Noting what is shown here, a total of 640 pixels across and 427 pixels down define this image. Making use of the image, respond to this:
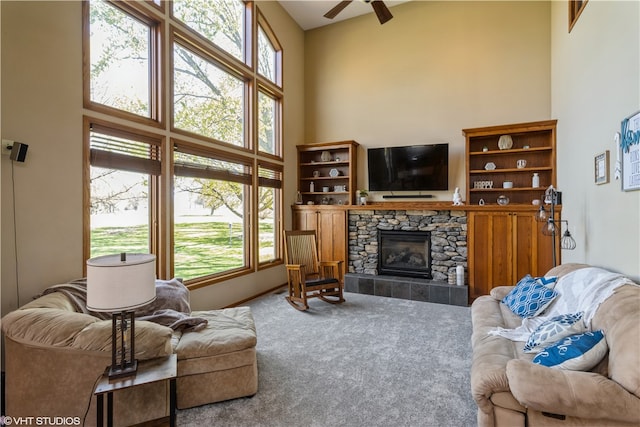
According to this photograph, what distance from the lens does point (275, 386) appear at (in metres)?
2.35

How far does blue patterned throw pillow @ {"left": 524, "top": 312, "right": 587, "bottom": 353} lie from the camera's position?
1.92m

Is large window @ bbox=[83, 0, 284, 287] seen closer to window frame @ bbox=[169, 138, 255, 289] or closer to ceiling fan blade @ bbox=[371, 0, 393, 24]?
window frame @ bbox=[169, 138, 255, 289]

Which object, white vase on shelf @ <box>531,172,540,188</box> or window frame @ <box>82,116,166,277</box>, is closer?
window frame @ <box>82,116,166,277</box>

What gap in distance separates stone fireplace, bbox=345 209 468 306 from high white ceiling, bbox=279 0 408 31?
3755mm

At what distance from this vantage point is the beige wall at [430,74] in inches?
181

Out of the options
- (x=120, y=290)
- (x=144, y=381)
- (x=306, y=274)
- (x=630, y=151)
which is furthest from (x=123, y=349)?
(x=630, y=151)

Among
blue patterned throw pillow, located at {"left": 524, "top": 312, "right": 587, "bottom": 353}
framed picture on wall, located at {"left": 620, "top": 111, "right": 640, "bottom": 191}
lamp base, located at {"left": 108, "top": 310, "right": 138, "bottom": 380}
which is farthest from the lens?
framed picture on wall, located at {"left": 620, "top": 111, "right": 640, "bottom": 191}

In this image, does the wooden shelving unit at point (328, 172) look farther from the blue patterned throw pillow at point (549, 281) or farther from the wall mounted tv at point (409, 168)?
the blue patterned throw pillow at point (549, 281)

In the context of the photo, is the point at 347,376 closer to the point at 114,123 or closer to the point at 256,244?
the point at 256,244

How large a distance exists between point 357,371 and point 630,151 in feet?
8.78

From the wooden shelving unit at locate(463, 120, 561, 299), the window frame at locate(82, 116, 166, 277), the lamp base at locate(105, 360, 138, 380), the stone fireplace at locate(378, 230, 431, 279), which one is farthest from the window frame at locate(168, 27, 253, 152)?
the wooden shelving unit at locate(463, 120, 561, 299)

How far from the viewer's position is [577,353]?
64.4 inches

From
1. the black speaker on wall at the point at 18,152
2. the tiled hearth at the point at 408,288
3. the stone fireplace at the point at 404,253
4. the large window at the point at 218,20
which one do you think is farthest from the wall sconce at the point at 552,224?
the black speaker on wall at the point at 18,152

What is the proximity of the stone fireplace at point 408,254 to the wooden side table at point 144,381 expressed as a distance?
3628 mm
